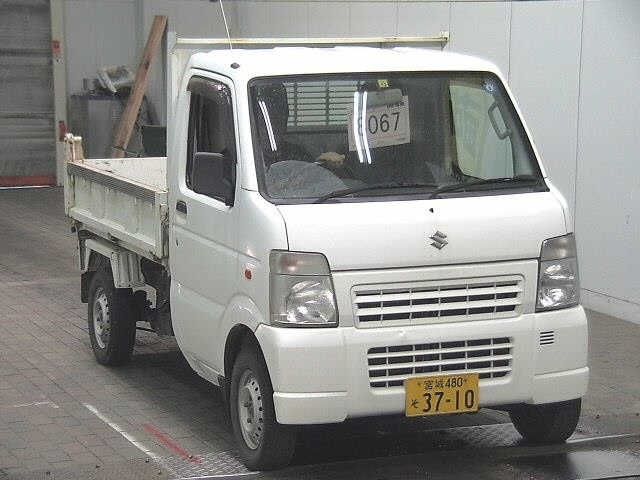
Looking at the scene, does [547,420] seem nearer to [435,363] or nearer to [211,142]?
[435,363]

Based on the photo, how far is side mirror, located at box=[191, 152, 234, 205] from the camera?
6859mm

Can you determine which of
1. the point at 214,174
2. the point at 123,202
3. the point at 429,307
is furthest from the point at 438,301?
the point at 123,202

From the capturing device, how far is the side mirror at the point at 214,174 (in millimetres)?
6859

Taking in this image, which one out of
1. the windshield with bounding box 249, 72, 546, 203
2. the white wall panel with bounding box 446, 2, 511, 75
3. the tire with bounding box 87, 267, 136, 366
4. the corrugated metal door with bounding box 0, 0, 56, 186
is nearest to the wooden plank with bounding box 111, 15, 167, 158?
the corrugated metal door with bounding box 0, 0, 56, 186

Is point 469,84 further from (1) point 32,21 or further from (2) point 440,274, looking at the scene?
(1) point 32,21

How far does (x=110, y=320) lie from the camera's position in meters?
9.07

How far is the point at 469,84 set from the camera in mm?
7336

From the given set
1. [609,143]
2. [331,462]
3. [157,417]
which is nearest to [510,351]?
[331,462]

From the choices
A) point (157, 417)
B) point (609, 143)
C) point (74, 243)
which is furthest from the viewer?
point (74, 243)

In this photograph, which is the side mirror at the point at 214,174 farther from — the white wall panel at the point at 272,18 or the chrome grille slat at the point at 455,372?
the white wall panel at the point at 272,18

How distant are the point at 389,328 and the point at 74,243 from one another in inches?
358

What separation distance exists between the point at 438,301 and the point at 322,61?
1553 millimetres

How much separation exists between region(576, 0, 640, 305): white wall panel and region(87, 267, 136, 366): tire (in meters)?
4.12

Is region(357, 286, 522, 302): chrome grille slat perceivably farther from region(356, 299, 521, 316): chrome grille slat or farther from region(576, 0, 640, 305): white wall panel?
region(576, 0, 640, 305): white wall panel
